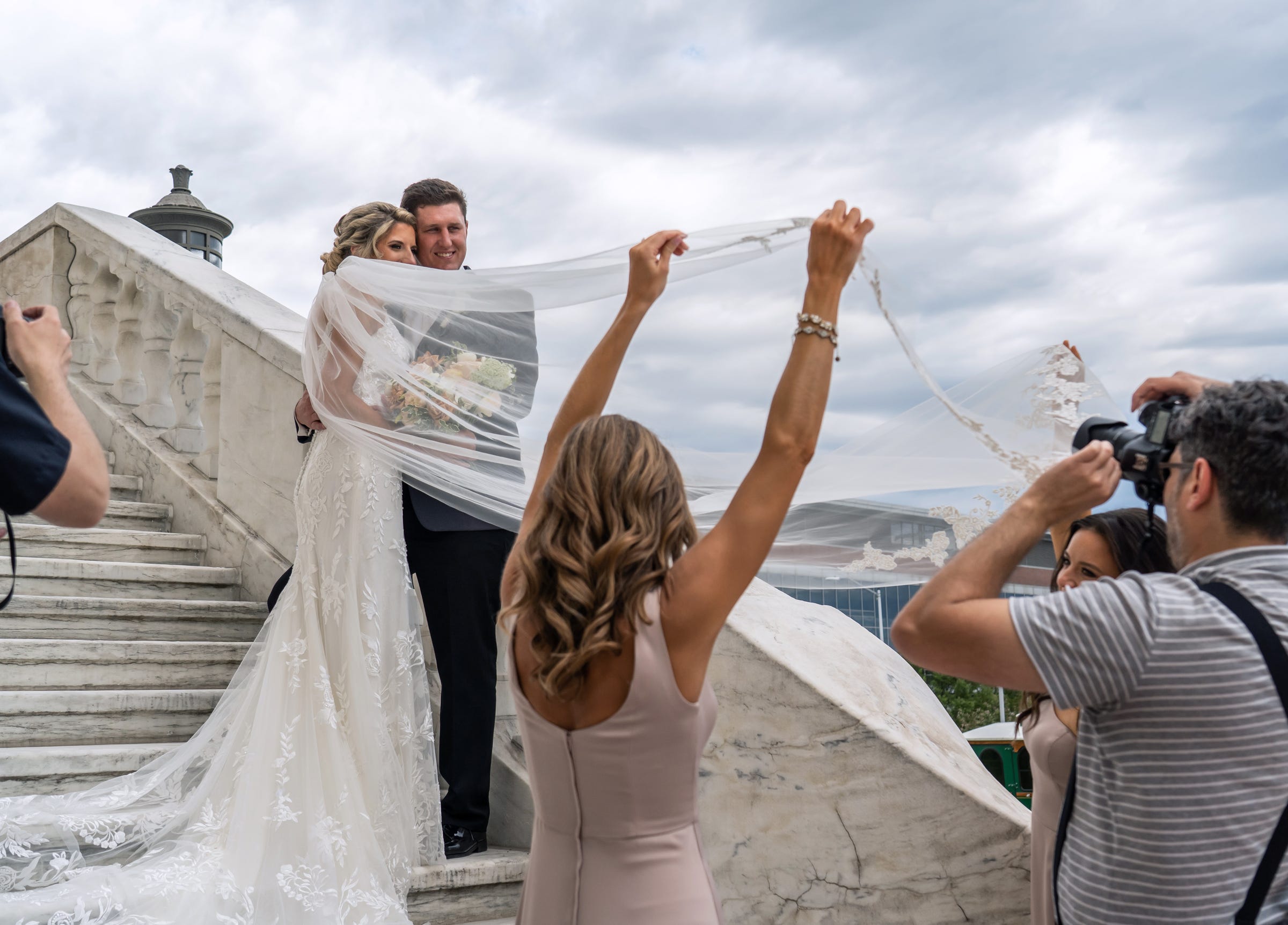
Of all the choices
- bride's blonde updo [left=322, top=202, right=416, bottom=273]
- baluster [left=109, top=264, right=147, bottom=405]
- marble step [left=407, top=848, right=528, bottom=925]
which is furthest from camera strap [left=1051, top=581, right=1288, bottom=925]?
baluster [left=109, top=264, right=147, bottom=405]

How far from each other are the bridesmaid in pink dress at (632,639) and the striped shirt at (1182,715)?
0.45 meters

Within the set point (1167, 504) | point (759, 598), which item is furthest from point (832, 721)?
point (1167, 504)

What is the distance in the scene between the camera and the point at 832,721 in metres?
3.38

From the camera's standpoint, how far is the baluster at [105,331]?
6547mm

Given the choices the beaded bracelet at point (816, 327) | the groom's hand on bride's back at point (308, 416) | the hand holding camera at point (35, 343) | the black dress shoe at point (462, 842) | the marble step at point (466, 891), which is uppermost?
the groom's hand on bride's back at point (308, 416)

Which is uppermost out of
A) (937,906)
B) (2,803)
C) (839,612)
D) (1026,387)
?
(1026,387)

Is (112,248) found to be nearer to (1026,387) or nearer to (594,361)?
(594,361)

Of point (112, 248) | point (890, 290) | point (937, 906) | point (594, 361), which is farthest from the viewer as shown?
point (112, 248)

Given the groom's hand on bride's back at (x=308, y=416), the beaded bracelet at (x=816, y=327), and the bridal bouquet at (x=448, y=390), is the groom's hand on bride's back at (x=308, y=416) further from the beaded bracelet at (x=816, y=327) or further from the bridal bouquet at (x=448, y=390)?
the beaded bracelet at (x=816, y=327)

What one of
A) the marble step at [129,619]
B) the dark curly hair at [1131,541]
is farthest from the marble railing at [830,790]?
the dark curly hair at [1131,541]

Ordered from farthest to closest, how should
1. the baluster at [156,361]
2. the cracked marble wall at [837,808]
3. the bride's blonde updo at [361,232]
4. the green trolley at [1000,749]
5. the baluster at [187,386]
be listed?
the green trolley at [1000,749] < the baluster at [156,361] < the baluster at [187,386] < the bride's blonde updo at [361,232] < the cracked marble wall at [837,808]

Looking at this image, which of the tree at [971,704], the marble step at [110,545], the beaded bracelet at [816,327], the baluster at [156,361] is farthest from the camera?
the tree at [971,704]

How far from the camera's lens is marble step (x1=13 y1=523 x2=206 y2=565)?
16.2 feet

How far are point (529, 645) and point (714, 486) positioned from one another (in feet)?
4.15
